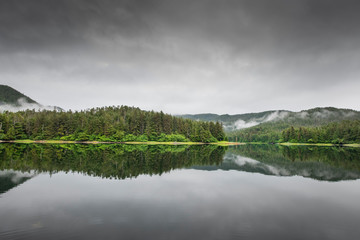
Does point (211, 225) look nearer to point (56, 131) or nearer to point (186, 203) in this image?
point (186, 203)

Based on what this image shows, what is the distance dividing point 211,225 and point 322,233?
4926 millimetres

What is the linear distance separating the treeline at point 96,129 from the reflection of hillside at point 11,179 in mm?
82359

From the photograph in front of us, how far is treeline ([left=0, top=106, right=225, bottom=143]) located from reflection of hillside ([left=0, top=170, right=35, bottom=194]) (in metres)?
82.4

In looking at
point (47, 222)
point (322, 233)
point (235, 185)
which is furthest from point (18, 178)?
point (322, 233)

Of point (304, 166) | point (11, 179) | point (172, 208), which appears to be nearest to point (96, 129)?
point (11, 179)

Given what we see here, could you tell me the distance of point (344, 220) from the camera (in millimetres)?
10406

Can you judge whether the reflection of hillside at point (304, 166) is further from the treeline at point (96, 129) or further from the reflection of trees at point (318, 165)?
the treeline at point (96, 129)

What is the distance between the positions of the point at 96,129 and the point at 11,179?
88.9 m

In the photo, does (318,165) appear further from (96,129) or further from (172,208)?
(96,129)

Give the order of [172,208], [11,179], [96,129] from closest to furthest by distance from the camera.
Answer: [172,208], [11,179], [96,129]

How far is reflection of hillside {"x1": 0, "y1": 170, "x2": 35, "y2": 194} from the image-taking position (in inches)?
590

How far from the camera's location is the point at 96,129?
102 meters

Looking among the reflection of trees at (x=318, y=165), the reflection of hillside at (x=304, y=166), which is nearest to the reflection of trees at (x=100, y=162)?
the reflection of hillside at (x=304, y=166)

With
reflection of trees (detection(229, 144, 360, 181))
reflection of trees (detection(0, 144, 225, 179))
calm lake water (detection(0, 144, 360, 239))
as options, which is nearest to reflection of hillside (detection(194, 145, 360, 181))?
reflection of trees (detection(229, 144, 360, 181))
